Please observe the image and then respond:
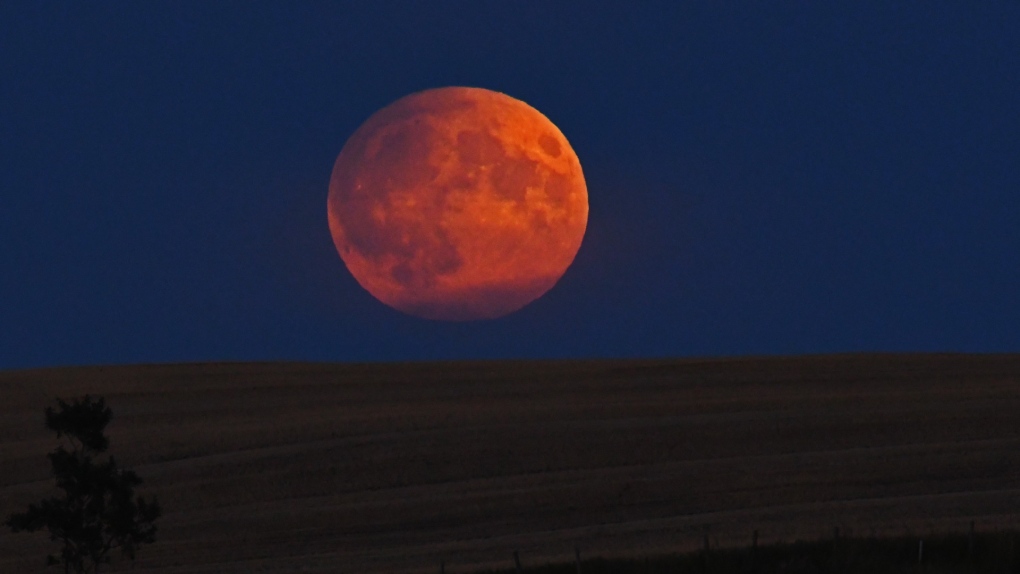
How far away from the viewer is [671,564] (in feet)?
65.1

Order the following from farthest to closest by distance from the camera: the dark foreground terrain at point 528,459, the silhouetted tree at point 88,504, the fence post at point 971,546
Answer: the dark foreground terrain at point 528,459 → the silhouetted tree at point 88,504 → the fence post at point 971,546

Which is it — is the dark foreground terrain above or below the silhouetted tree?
above

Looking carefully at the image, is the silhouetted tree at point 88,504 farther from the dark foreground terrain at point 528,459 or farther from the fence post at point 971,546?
the fence post at point 971,546

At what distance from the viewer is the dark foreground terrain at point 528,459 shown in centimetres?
2520

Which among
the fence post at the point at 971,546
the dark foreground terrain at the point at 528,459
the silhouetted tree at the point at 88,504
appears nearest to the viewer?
the fence post at the point at 971,546

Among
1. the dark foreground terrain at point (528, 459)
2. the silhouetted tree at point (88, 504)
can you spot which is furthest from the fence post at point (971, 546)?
the silhouetted tree at point (88, 504)

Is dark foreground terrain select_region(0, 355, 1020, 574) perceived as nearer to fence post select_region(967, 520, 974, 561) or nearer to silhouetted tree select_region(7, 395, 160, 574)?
fence post select_region(967, 520, 974, 561)

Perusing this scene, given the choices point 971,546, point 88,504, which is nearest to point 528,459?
point 88,504

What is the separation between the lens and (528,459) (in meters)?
32.2

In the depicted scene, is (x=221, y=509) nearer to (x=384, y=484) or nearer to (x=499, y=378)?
(x=384, y=484)

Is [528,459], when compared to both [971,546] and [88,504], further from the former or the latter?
[971,546]

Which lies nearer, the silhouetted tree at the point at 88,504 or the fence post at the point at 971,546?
the fence post at the point at 971,546

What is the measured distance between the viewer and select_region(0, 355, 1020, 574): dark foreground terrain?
992 inches

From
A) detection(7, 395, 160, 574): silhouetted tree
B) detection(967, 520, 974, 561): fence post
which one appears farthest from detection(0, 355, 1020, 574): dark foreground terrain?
detection(7, 395, 160, 574): silhouetted tree
